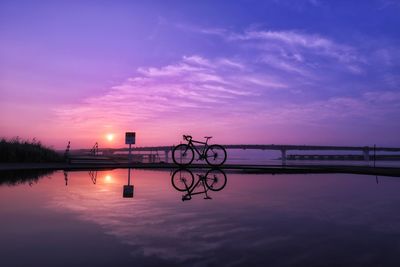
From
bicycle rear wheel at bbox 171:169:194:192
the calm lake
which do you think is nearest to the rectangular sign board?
bicycle rear wheel at bbox 171:169:194:192

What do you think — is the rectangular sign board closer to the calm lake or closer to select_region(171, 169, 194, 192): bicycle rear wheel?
select_region(171, 169, 194, 192): bicycle rear wheel

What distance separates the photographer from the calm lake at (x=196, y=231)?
15.3 feet

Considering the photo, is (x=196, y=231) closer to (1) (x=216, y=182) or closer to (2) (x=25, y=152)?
(1) (x=216, y=182)

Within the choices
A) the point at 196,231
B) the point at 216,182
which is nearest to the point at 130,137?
the point at 216,182

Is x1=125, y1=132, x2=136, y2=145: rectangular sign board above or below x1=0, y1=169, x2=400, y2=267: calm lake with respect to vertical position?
above

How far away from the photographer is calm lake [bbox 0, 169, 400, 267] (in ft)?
15.3

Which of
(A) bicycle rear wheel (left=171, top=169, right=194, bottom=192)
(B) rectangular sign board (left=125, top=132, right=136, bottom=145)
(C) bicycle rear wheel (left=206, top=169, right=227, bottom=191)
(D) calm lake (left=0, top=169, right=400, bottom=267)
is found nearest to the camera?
(D) calm lake (left=0, top=169, right=400, bottom=267)

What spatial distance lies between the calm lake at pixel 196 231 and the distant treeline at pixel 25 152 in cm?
1580

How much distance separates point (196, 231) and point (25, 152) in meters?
23.4

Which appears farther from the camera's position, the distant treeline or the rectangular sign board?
the rectangular sign board

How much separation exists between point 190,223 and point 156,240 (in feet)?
4.75

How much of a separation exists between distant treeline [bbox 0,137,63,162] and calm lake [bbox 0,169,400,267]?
1580 centimetres

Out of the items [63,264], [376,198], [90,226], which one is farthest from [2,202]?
[376,198]

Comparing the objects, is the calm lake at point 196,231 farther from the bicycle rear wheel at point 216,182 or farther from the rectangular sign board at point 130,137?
the rectangular sign board at point 130,137
